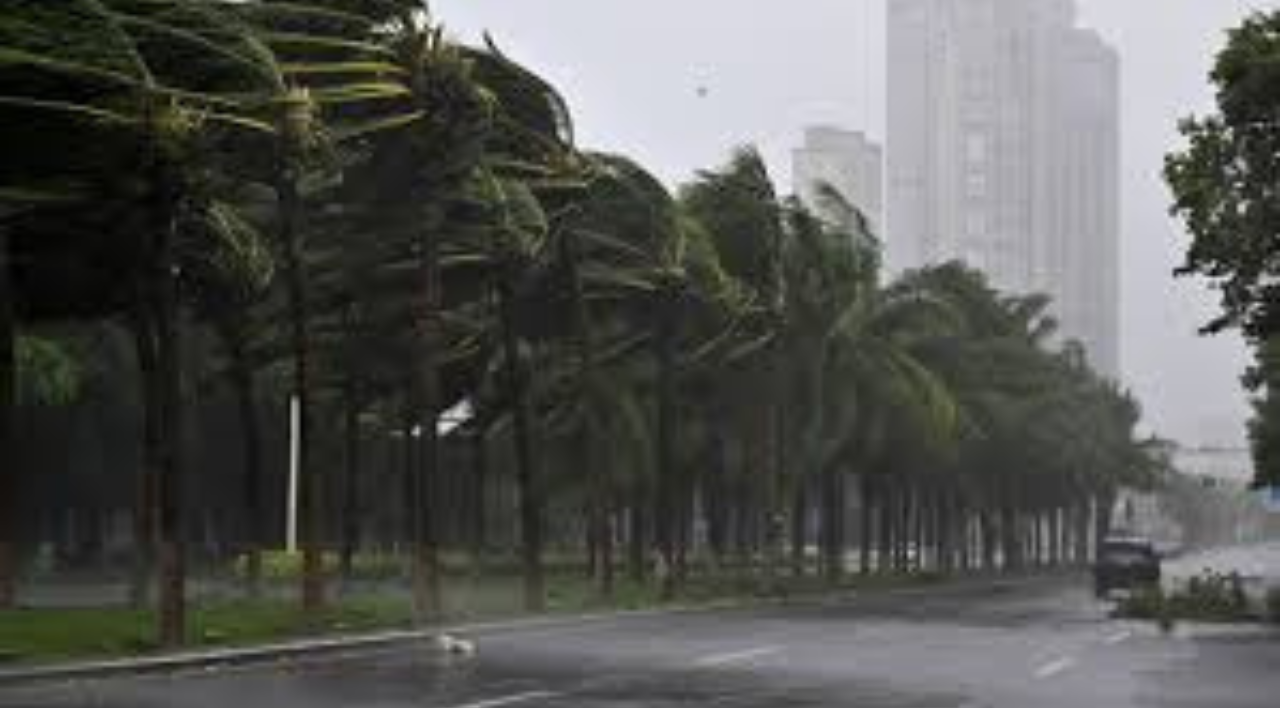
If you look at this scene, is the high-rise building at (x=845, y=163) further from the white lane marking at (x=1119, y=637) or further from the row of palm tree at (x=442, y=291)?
A: the white lane marking at (x=1119, y=637)

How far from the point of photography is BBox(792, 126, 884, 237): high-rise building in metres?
81.6

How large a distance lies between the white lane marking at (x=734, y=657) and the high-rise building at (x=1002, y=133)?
56.2 metres

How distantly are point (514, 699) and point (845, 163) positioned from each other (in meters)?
64.8

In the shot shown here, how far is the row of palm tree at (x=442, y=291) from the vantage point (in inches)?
1129

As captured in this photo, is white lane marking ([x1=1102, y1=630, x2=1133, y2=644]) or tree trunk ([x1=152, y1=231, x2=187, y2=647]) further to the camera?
white lane marking ([x1=1102, y1=630, x2=1133, y2=644])

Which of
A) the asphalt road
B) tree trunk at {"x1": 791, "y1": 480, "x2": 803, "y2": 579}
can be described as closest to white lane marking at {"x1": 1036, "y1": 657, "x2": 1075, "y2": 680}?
the asphalt road

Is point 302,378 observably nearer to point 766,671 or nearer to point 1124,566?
point 766,671

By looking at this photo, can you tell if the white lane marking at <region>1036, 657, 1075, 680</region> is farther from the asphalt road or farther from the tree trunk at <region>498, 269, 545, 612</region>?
the tree trunk at <region>498, 269, 545, 612</region>

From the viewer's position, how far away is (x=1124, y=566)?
6581cm

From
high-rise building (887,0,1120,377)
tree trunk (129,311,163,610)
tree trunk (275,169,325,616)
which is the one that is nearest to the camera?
tree trunk (129,311,163,610)

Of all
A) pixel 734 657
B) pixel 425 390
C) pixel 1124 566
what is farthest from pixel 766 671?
pixel 1124 566

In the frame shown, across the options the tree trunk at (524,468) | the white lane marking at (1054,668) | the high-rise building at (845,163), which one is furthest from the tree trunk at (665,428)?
the high-rise building at (845,163)

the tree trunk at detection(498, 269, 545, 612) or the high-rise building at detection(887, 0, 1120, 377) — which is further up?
the high-rise building at detection(887, 0, 1120, 377)

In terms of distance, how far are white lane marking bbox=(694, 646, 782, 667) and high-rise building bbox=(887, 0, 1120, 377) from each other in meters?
56.2
